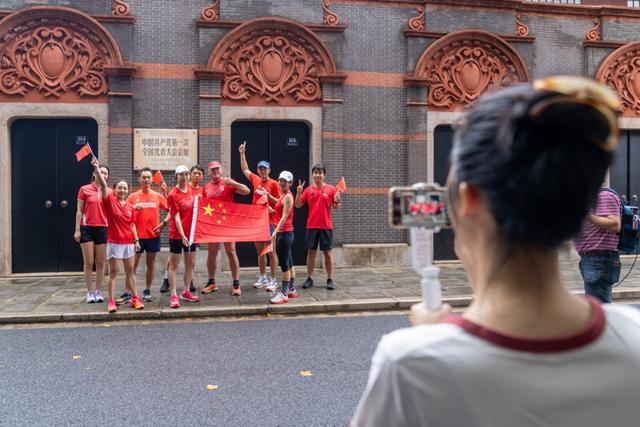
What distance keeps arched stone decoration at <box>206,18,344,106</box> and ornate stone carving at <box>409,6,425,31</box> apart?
7.32 ft

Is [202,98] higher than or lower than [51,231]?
higher

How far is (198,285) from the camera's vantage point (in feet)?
34.9

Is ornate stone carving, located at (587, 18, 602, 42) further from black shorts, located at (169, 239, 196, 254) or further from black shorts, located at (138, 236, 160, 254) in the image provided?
black shorts, located at (138, 236, 160, 254)

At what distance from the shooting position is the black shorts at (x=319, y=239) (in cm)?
1027

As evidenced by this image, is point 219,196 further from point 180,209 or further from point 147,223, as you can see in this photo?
point 147,223

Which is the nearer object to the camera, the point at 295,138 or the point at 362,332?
the point at 362,332

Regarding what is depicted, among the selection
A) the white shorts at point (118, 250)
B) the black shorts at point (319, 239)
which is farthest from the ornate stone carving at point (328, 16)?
the white shorts at point (118, 250)

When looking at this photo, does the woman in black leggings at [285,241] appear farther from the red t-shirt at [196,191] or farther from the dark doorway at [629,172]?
the dark doorway at [629,172]

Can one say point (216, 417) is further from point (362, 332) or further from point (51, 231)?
point (51, 231)

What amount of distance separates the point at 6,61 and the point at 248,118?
5169mm

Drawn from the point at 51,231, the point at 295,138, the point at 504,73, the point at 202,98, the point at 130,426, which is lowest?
the point at 130,426

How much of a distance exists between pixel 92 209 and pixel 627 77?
13.4 m

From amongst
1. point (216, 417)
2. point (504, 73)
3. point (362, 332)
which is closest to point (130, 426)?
point (216, 417)

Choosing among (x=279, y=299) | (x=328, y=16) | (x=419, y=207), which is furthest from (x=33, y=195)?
(x=419, y=207)
